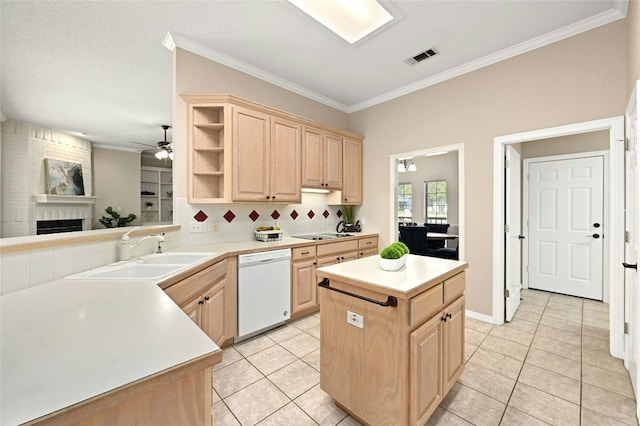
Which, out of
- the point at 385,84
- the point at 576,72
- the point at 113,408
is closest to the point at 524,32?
the point at 576,72

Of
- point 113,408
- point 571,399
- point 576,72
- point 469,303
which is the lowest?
point 571,399

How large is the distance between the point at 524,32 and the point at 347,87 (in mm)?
1969

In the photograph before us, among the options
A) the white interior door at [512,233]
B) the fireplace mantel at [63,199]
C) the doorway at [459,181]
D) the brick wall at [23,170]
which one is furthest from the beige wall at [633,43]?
the brick wall at [23,170]

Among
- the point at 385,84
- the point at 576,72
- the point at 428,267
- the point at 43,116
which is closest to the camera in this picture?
the point at 428,267

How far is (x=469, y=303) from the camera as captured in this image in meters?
3.10

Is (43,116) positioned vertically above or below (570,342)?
above

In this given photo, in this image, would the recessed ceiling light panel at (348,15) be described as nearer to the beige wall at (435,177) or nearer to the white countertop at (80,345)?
the white countertop at (80,345)

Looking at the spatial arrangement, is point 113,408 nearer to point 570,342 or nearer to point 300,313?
point 300,313

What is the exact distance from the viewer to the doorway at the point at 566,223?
3539 millimetres

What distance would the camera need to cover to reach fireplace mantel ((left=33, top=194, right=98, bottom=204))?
5.14 m

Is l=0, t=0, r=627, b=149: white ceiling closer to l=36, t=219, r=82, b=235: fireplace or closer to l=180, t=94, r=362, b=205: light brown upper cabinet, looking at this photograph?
l=180, t=94, r=362, b=205: light brown upper cabinet

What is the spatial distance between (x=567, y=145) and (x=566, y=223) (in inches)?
43.3

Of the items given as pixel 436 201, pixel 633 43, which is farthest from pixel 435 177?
pixel 633 43

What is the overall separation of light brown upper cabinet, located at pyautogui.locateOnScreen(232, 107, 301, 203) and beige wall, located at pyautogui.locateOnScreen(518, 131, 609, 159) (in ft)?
11.5
